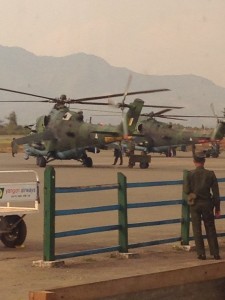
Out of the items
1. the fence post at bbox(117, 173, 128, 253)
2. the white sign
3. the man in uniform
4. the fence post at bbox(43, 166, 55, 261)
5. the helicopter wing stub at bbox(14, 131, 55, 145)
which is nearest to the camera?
the fence post at bbox(43, 166, 55, 261)

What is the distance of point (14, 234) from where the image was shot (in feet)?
52.7

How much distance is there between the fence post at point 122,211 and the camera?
14.4 meters

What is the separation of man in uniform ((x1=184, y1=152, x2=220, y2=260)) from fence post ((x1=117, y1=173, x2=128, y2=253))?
3.19 feet

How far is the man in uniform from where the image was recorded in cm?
1429

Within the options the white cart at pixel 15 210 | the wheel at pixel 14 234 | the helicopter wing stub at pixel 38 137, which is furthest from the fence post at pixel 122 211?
the helicopter wing stub at pixel 38 137

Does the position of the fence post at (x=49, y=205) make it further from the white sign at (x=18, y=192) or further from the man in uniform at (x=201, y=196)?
the man in uniform at (x=201, y=196)

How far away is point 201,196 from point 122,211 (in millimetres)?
1273

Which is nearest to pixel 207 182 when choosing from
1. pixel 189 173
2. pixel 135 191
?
pixel 189 173

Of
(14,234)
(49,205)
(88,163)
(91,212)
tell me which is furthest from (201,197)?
(88,163)

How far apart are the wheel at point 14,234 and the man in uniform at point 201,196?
3.21 metres

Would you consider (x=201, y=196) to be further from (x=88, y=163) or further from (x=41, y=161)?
(x=88, y=163)

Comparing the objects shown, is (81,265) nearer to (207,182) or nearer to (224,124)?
(207,182)

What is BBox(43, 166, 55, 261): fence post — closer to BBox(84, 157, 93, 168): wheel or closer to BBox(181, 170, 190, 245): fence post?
BBox(181, 170, 190, 245): fence post

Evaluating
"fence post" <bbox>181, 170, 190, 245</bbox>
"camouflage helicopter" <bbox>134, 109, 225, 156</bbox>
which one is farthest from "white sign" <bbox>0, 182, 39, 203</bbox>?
"camouflage helicopter" <bbox>134, 109, 225, 156</bbox>
